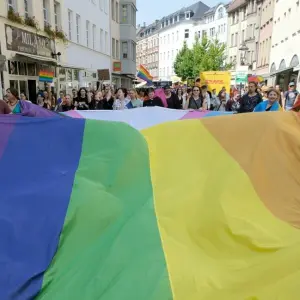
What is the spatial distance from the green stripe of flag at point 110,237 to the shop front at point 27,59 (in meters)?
10.4

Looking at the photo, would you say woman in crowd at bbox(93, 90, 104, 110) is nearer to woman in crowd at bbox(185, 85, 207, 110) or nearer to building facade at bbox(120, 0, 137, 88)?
woman in crowd at bbox(185, 85, 207, 110)

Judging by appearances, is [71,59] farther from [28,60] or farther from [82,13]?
[28,60]

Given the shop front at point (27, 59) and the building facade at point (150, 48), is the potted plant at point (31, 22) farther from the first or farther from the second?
the building facade at point (150, 48)

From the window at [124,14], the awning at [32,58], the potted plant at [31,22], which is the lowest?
the awning at [32,58]

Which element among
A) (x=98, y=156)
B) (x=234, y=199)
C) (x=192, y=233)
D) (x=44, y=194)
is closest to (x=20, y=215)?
(x=44, y=194)

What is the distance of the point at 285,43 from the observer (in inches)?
1030

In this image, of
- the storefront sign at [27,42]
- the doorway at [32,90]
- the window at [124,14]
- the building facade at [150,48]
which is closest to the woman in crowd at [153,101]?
the storefront sign at [27,42]

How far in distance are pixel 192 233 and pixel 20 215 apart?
3.39 feet

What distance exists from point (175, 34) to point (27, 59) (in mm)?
63215

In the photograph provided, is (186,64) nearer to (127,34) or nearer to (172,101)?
(127,34)

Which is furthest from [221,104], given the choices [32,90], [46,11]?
[46,11]

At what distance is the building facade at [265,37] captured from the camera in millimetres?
33375

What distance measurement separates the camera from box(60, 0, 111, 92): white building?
18.0 meters

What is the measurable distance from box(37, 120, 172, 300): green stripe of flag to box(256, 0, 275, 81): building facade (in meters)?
30.8
